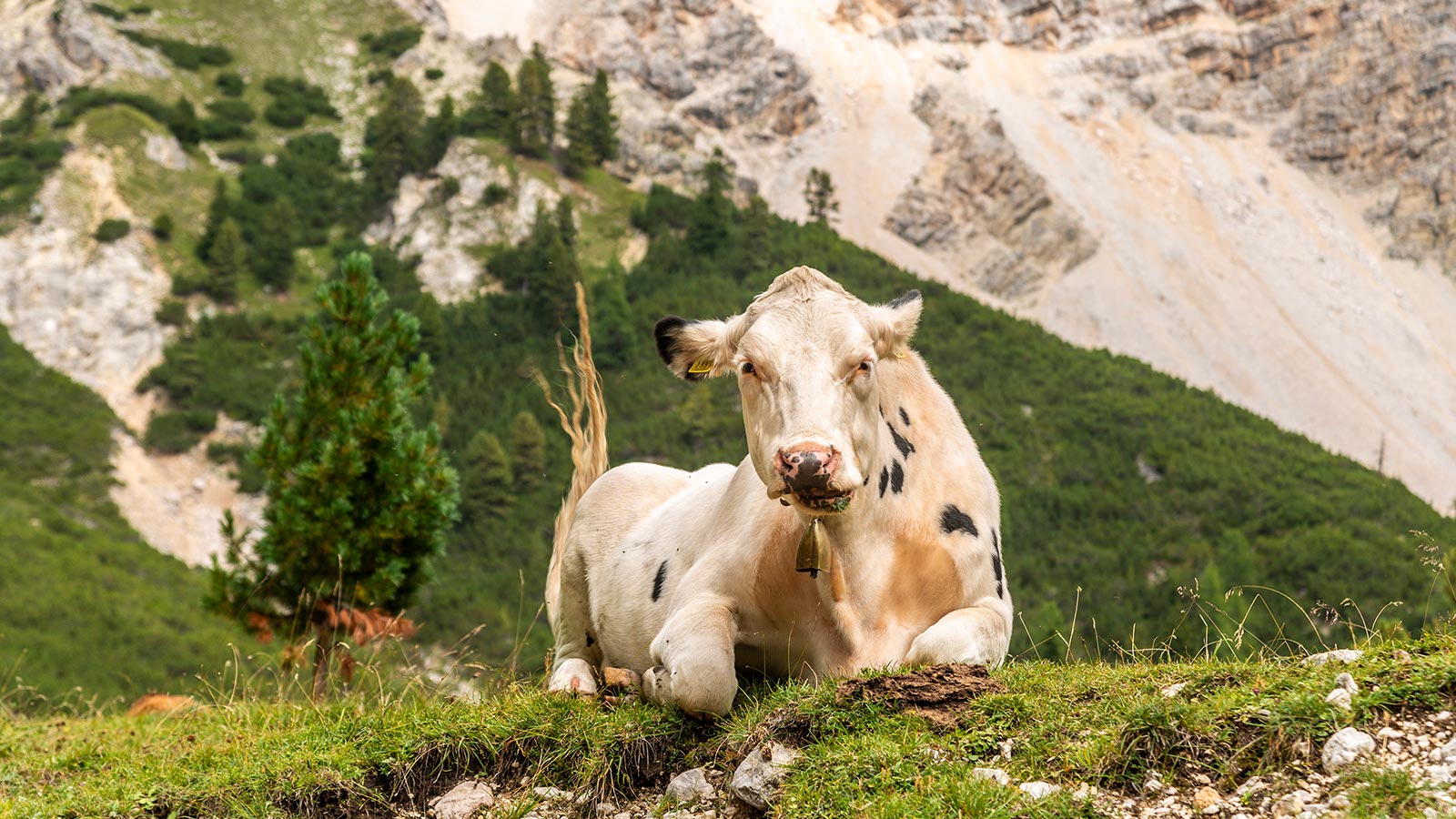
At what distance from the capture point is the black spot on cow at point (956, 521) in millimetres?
6082

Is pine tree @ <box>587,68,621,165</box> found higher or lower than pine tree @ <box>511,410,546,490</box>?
higher

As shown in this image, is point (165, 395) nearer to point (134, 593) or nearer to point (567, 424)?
point (134, 593)

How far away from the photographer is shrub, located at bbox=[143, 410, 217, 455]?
80062mm

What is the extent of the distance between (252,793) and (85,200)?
104739 mm

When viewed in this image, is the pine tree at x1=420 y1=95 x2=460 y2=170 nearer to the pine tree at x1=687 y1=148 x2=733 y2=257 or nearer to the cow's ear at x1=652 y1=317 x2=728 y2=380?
the pine tree at x1=687 y1=148 x2=733 y2=257

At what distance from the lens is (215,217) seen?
99312 millimetres

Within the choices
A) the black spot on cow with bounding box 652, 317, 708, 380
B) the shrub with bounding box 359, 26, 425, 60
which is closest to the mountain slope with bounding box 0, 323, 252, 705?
the black spot on cow with bounding box 652, 317, 708, 380

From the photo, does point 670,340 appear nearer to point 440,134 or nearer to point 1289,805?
point 1289,805

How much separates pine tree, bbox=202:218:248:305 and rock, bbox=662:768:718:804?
9803cm

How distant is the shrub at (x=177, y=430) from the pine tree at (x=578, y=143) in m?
52.9

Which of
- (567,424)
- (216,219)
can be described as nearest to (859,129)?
(216,219)

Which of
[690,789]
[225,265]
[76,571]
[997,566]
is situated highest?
[997,566]

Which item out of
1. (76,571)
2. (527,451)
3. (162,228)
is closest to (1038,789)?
(76,571)

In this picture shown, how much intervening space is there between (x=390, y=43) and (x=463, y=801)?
155934 mm
